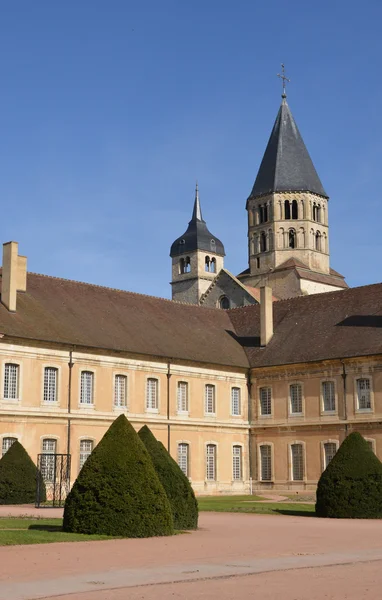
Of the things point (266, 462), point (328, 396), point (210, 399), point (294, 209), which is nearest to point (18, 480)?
point (210, 399)

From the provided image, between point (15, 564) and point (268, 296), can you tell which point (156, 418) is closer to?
point (268, 296)

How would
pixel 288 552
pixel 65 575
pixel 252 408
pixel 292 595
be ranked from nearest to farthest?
pixel 292 595 → pixel 65 575 → pixel 288 552 → pixel 252 408

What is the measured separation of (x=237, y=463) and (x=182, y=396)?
4575mm

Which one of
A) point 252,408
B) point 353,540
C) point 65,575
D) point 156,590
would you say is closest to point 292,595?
point 156,590

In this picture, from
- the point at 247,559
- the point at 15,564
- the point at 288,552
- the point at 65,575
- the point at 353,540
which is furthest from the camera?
the point at 353,540

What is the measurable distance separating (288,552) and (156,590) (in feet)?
15.8

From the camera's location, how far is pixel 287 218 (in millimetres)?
72938

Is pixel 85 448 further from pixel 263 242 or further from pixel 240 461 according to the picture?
pixel 263 242

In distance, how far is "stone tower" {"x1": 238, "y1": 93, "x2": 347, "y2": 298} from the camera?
237ft

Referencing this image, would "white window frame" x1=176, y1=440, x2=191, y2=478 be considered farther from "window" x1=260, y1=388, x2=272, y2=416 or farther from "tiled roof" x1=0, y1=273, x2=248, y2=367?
"window" x1=260, y1=388, x2=272, y2=416

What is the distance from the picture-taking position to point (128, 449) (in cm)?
1736

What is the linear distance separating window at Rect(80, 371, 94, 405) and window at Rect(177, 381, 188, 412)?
4.77 meters

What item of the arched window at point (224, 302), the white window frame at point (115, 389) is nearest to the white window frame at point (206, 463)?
the white window frame at point (115, 389)

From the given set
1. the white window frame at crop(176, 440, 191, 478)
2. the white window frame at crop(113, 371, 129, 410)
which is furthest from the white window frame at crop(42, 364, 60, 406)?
the white window frame at crop(176, 440, 191, 478)
